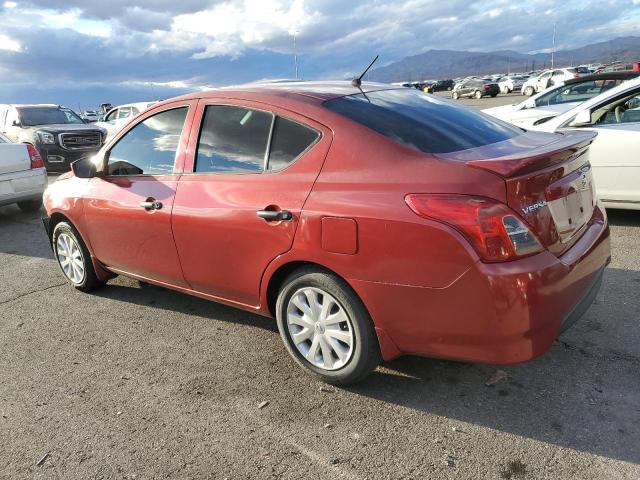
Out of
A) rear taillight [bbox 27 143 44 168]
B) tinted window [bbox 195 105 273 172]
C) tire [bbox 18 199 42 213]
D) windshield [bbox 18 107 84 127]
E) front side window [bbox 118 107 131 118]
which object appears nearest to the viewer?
tinted window [bbox 195 105 273 172]

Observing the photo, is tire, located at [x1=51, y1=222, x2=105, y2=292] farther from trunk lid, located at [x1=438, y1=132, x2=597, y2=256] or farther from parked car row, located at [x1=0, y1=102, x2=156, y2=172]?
parked car row, located at [x1=0, y1=102, x2=156, y2=172]

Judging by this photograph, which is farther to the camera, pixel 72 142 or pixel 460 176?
pixel 72 142

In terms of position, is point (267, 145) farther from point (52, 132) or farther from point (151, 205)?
point (52, 132)

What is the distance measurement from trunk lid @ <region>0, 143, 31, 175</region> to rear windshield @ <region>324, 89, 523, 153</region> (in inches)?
260

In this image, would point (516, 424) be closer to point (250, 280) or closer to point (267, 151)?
point (250, 280)

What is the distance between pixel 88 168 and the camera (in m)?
4.25

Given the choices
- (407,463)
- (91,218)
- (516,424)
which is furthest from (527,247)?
(91,218)

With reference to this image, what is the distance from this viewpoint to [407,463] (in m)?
2.47

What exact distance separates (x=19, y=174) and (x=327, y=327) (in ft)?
22.9

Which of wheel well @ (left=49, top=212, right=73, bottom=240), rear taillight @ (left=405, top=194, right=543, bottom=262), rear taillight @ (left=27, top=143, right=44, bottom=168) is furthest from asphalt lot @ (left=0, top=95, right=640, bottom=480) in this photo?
rear taillight @ (left=27, top=143, right=44, bottom=168)

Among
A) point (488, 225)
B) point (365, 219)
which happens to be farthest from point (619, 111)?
point (365, 219)

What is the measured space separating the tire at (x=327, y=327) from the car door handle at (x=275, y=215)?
1.01 feet

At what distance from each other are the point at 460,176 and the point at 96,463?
219 centimetres

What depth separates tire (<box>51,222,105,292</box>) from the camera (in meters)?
4.66
